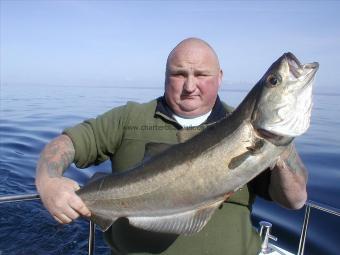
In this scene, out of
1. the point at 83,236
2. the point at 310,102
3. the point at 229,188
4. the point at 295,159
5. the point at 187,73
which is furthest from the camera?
the point at 83,236

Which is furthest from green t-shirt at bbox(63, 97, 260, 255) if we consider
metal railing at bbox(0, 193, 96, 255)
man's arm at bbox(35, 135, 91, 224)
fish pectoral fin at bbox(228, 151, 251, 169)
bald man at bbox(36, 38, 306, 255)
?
fish pectoral fin at bbox(228, 151, 251, 169)

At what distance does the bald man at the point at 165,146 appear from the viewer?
3.52 metres

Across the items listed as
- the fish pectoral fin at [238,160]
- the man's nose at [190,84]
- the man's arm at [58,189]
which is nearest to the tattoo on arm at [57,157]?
the man's arm at [58,189]

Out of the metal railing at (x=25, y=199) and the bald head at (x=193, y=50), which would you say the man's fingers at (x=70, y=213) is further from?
the bald head at (x=193, y=50)

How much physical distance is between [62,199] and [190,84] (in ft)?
5.58

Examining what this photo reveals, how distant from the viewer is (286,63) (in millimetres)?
2959

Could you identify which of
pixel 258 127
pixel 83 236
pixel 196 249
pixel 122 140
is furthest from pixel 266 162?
pixel 83 236

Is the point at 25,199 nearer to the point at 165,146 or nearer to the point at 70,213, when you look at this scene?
the point at 70,213

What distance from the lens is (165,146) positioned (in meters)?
3.50

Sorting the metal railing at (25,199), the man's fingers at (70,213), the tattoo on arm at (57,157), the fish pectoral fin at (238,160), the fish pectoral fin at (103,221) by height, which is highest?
the fish pectoral fin at (238,160)

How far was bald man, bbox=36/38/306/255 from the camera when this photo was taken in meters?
3.52

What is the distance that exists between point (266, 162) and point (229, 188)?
13.9 inches

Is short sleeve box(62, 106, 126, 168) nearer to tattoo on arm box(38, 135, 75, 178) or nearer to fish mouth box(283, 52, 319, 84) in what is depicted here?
tattoo on arm box(38, 135, 75, 178)

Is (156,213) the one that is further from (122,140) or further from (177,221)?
(122,140)
